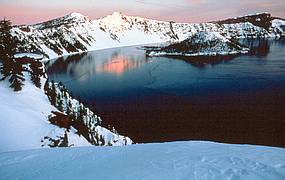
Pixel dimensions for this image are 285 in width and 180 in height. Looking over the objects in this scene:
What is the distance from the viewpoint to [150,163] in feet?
49.4

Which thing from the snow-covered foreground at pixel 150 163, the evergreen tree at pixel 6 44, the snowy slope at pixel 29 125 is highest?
the evergreen tree at pixel 6 44

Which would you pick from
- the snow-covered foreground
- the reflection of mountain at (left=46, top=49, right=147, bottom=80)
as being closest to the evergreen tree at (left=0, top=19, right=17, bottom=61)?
the snow-covered foreground

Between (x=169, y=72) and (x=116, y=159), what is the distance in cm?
9356

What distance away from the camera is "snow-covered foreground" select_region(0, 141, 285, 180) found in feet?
43.1

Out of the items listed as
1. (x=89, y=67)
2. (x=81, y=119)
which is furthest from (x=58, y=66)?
(x=81, y=119)

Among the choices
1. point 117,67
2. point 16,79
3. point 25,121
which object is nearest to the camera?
point 25,121

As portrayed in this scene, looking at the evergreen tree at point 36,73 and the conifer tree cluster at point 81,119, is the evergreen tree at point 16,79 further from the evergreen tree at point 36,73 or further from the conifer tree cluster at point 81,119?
the conifer tree cluster at point 81,119

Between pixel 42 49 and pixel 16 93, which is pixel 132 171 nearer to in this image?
pixel 16 93

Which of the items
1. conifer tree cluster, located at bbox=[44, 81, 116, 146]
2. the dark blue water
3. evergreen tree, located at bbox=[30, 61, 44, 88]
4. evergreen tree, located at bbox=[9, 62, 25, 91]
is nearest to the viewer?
conifer tree cluster, located at bbox=[44, 81, 116, 146]

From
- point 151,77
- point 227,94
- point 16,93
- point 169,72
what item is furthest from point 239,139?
point 169,72

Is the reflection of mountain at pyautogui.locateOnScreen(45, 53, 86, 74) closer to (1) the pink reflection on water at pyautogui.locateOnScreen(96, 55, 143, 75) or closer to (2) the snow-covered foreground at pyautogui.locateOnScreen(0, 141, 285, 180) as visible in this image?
(1) the pink reflection on water at pyautogui.locateOnScreen(96, 55, 143, 75)

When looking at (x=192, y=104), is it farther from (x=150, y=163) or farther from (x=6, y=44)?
(x=150, y=163)

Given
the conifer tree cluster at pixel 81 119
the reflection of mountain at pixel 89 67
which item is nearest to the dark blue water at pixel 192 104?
the conifer tree cluster at pixel 81 119

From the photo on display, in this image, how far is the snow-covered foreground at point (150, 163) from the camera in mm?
13133
